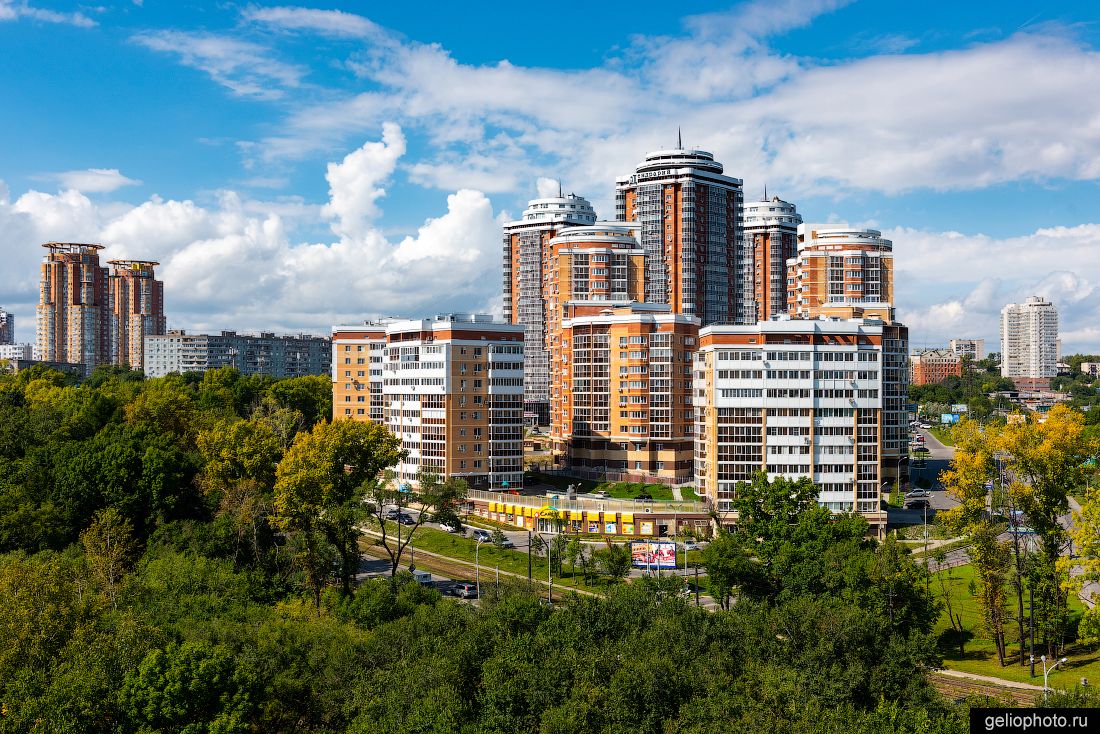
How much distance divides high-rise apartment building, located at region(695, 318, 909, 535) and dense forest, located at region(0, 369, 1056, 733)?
2186 cm

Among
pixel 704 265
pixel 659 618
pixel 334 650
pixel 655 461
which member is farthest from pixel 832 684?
pixel 704 265

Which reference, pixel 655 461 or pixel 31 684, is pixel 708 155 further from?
pixel 31 684

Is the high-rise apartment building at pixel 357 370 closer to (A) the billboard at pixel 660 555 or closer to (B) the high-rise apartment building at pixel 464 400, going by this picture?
(B) the high-rise apartment building at pixel 464 400

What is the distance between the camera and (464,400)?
10400 centimetres

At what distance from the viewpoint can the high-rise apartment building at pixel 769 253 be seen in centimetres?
17662

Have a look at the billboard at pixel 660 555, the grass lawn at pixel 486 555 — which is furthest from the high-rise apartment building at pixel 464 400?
the billboard at pixel 660 555

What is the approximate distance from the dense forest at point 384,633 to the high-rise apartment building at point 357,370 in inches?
2274

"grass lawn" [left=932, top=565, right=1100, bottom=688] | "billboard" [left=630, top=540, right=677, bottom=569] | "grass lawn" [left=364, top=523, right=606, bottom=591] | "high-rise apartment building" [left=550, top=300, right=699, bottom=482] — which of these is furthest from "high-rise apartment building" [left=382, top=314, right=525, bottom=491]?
"grass lawn" [left=932, top=565, right=1100, bottom=688]

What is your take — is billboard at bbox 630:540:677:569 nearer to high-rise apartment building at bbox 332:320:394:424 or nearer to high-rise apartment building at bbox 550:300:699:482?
high-rise apartment building at bbox 550:300:699:482

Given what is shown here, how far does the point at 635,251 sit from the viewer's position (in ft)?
480

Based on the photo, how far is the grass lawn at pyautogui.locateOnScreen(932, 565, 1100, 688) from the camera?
54375mm

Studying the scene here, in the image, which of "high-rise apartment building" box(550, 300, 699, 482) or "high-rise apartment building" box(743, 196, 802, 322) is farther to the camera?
"high-rise apartment building" box(743, 196, 802, 322)

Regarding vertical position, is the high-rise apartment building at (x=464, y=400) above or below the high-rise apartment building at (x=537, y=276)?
below

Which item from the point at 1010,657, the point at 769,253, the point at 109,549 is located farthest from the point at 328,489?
the point at 769,253
